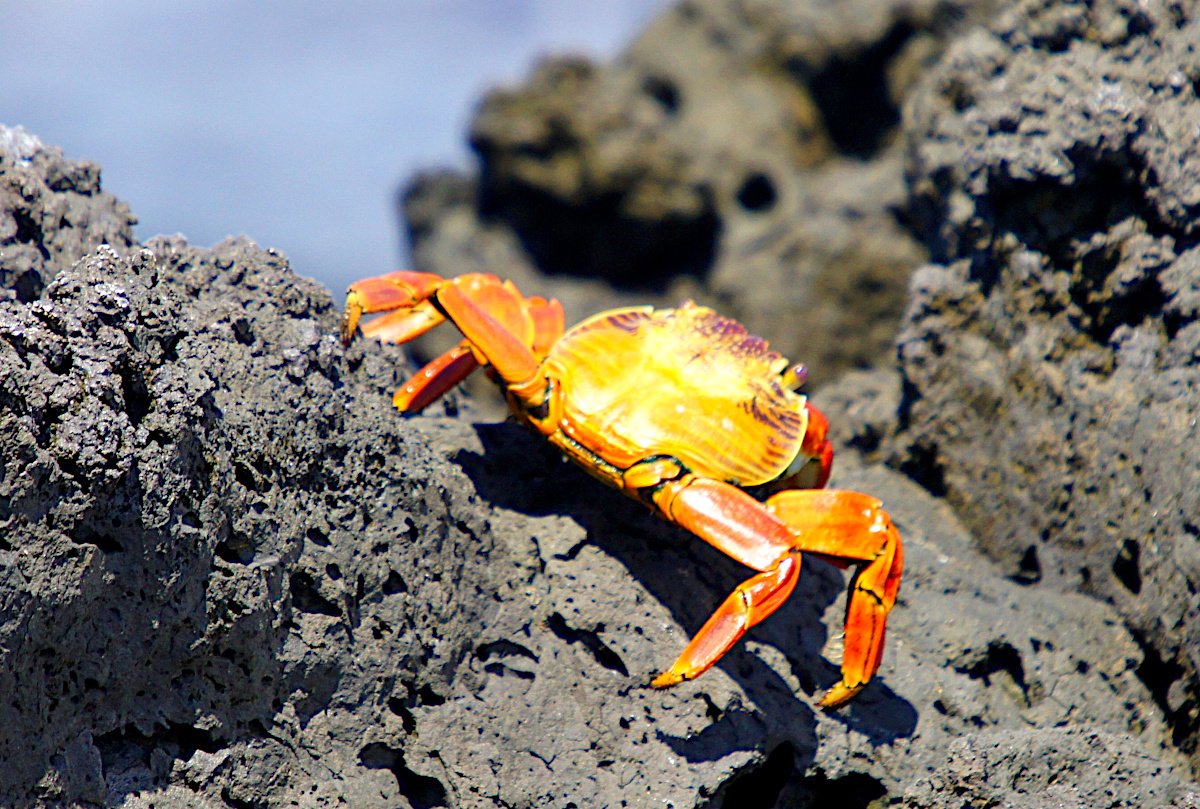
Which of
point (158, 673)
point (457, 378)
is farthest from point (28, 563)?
point (457, 378)

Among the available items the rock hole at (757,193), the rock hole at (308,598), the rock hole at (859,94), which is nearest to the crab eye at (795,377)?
the rock hole at (308,598)

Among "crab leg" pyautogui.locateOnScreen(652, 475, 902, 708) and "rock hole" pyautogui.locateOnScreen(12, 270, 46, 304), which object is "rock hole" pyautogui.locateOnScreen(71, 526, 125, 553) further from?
"crab leg" pyautogui.locateOnScreen(652, 475, 902, 708)

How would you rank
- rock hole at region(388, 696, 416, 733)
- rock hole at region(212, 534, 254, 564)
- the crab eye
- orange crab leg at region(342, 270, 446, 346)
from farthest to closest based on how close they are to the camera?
the crab eye < orange crab leg at region(342, 270, 446, 346) < rock hole at region(388, 696, 416, 733) < rock hole at region(212, 534, 254, 564)

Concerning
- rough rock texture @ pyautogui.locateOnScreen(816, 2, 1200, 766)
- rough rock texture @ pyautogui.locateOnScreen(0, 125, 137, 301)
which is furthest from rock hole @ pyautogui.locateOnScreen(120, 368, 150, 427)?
rough rock texture @ pyautogui.locateOnScreen(816, 2, 1200, 766)

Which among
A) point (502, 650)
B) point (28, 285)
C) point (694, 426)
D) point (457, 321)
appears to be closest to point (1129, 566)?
point (694, 426)

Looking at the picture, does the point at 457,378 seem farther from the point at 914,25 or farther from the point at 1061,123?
the point at 914,25

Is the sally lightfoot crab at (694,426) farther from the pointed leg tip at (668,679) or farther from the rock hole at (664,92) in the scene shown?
the rock hole at (664,92)

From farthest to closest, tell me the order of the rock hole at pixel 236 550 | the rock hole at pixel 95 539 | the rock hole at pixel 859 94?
the rock hole at pixel 859 94 < the rock hole at pixel 236 550 < the rock hole at pixel 95 539
